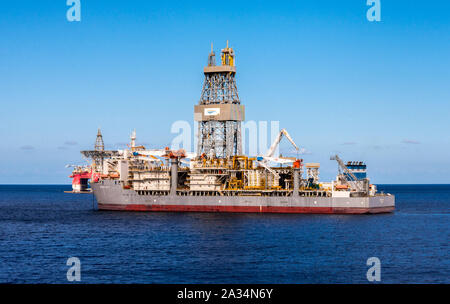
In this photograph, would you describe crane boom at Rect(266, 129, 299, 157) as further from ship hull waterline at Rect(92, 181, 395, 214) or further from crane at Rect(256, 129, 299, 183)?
ship hull waterline at Rect(92, 181, 395, 214)

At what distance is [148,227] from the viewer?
7281 centimetres

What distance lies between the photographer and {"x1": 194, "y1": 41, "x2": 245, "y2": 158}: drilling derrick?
314ft

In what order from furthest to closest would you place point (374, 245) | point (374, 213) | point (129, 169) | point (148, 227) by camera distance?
1. point (129, 169)
2. point (374, 213)
3. point (148, 227)
4. point (374, 245)

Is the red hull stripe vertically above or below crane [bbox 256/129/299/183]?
below

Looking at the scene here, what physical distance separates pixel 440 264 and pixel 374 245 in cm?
1025

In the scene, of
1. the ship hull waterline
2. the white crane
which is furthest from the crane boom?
the ship hull waterline

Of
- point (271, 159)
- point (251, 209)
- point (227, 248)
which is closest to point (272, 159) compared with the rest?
point (271, 159)

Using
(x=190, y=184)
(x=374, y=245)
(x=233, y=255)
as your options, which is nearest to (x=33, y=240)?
(x=233, y=255)

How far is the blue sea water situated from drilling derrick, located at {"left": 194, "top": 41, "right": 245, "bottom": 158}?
15402mm

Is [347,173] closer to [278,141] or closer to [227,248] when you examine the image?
[278,141]

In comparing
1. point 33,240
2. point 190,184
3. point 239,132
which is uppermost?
point 239,132

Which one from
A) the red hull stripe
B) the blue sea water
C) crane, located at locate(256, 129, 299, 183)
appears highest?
crane, located at locate(256, 129, 299, 183)

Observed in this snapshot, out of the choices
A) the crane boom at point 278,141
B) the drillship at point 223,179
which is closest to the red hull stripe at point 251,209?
the drillship at point 223,179
